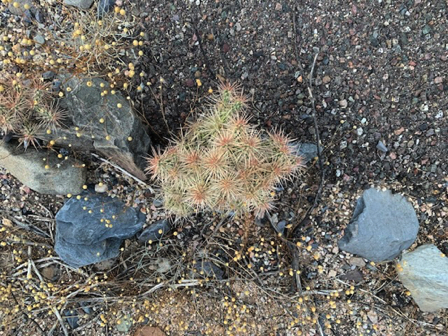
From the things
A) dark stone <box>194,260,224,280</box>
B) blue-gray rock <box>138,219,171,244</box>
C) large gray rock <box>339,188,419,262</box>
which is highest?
large gray rock <box>339,188,419,262</box>

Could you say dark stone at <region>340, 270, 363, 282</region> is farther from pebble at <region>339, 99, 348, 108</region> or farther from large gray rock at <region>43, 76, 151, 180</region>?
large gray rock at <region>43, 76, 151, 180</region>

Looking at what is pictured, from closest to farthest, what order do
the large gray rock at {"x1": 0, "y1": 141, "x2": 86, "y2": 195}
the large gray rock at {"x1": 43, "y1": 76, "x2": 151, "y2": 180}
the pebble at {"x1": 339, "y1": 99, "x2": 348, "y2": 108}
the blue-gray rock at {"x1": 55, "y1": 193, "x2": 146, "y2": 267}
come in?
the large gray rock at {"x1": 43, "y1": 76, "x2": 151, "y2": 180} → the large gray rock at {"x1": 0, "y1": 141, "x2": 86, "y2": 195} → the pebble at {"x1": 339, "y1": 99, "x2": 348, "y2": 108} → the blue-gray rock at {"x1": 55, "y1": 193, "x2": 146, "y2": 267}

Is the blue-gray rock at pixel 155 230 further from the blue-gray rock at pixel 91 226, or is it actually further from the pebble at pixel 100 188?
the pebble at pixel 100 188

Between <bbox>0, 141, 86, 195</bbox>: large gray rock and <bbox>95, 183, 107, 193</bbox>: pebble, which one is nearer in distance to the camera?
<bbox>0, 141, 86, 195</bbox>: large gray rock

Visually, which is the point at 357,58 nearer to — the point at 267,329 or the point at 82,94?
the point at 82,94

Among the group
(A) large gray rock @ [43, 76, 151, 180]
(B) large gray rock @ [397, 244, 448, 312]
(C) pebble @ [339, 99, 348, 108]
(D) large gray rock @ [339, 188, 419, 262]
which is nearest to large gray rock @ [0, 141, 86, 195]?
(A) large gray rock @ [43, 76, 151, 180]

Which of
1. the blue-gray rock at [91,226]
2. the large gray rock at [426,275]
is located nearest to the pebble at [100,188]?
the blue-gray rock at [91,226]

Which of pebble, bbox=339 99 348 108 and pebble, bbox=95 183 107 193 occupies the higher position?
pebble, bbox=339 99 348 108
